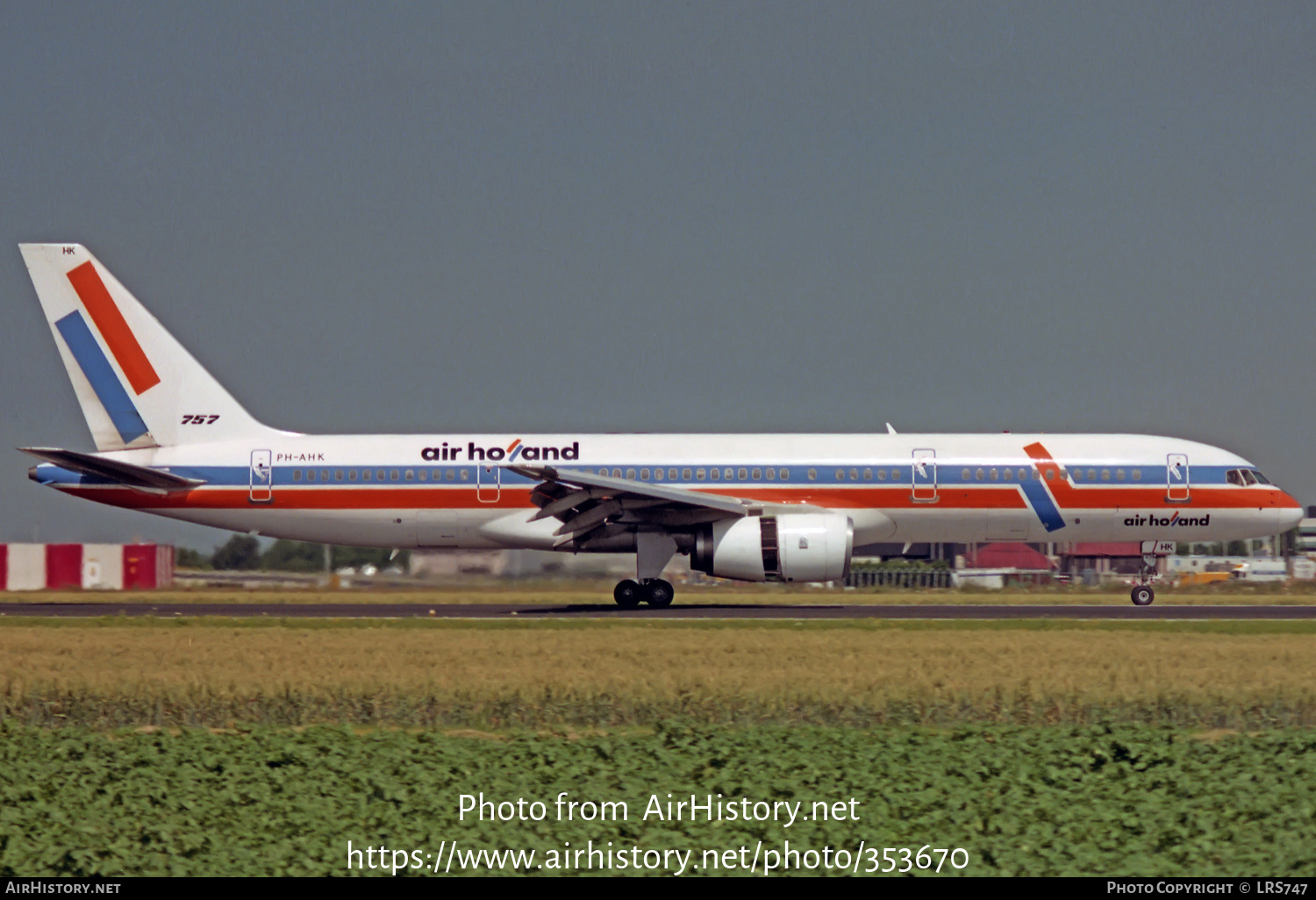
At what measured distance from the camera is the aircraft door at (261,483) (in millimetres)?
34188

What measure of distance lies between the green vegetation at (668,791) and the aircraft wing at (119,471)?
20.3 m

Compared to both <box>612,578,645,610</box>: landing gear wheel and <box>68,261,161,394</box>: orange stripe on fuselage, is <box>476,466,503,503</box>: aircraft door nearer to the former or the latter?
<box>612,578,645,610</box>: landing gear wheel

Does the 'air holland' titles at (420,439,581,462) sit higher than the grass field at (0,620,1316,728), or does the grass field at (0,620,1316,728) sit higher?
the 'air holland' titles at (420,439,581,462)

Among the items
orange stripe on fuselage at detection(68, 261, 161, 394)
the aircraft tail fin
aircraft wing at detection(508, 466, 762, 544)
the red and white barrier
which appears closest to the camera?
aircraft wing at detection(508, 466, 762, 544)

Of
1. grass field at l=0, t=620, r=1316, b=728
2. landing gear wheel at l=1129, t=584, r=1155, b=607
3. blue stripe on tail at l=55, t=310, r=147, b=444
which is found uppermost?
blue stripe on tail at l=55, t=310, r=147, b=444

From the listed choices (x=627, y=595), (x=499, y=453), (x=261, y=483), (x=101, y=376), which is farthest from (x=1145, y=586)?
(x=101, y=376)

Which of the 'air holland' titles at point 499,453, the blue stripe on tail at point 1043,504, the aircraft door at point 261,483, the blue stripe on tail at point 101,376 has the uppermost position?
the blue stripe on tail at point 101,376

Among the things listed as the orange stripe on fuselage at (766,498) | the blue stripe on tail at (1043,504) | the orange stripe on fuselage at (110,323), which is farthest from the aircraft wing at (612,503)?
the orange stripe on fuselage at (110,323)

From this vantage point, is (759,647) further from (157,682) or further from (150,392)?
(150,392)

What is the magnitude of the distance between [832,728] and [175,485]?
78.0ft

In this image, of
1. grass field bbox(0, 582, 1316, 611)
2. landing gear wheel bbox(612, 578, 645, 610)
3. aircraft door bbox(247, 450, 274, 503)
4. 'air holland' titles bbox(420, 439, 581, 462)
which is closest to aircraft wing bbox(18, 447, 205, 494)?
aircraft door bbox(247, 450, 274, 503)

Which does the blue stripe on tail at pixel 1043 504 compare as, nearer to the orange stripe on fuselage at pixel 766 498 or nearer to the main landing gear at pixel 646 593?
the orange stripe on fuselage at pixel 766 498

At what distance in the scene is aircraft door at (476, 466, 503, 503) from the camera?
34.0 metres
